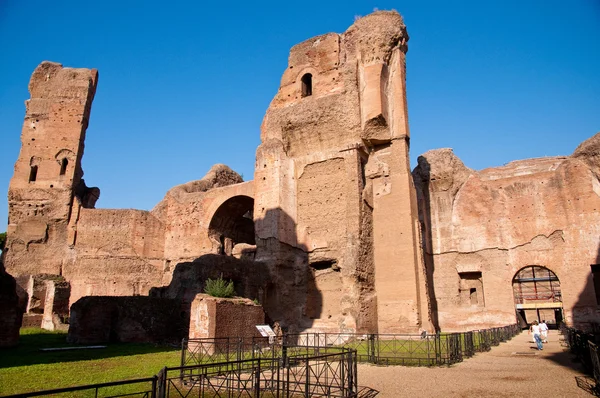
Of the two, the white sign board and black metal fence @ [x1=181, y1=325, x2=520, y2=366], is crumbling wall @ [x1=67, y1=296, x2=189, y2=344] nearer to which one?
black metal fence @ [x1=181, y1=325, x2=520, y2=366]

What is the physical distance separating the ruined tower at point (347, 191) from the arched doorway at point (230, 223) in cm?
408

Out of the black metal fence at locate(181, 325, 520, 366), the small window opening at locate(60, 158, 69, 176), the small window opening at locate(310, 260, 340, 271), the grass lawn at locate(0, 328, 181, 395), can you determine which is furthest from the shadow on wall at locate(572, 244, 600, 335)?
the small window opening at locate(60, 158, 69, 176)

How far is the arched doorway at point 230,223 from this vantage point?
21391 mm

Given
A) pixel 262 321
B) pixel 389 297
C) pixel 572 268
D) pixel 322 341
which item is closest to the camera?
pixel 262 321

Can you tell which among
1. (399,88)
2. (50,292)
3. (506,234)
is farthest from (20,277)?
(506,234)

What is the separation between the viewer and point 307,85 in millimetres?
19000

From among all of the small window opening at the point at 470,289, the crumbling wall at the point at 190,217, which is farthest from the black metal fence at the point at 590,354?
the crumbling wall at the point at 190,217

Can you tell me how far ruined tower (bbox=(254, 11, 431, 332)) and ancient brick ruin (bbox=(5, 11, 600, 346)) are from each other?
48 mm

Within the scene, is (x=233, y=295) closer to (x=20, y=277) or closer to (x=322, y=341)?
(x=322, y=341)

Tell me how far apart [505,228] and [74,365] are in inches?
632

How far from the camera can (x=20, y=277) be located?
2016 cm

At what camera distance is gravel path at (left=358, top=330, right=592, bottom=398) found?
19.6 feet

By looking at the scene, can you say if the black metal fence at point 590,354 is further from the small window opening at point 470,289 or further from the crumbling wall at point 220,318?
the small window opening at point 470,289

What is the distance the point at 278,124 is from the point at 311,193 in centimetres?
324
